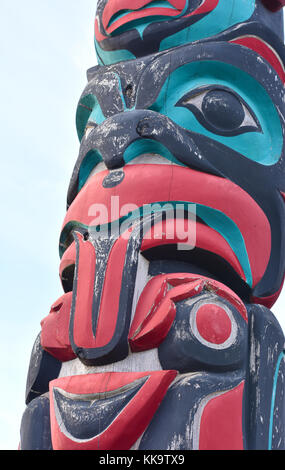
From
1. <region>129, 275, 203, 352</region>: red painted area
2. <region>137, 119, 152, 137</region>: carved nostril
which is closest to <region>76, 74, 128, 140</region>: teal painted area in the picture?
<region>137, 119, 152, 137</region>: carved nostril

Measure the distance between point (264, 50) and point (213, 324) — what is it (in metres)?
2.13

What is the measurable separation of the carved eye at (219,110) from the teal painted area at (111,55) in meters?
0.70

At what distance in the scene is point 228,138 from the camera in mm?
4340

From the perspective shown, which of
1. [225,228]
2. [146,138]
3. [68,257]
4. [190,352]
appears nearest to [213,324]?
[190,352]

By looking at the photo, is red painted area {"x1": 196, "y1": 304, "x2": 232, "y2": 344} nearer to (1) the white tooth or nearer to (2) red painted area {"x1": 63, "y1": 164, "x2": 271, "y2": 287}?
(2) red painted area {"x1": 63, "y1": 164, "x2": 271, "y2": 287}

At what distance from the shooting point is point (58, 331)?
4.09 metres

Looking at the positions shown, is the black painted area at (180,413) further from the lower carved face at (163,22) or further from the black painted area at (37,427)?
the lower carved face at (163,22)

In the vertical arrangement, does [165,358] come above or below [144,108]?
below

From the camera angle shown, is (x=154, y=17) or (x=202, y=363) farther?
(x=154, y=17)

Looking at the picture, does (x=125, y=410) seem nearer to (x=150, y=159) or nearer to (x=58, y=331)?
(x=58, y=331)
